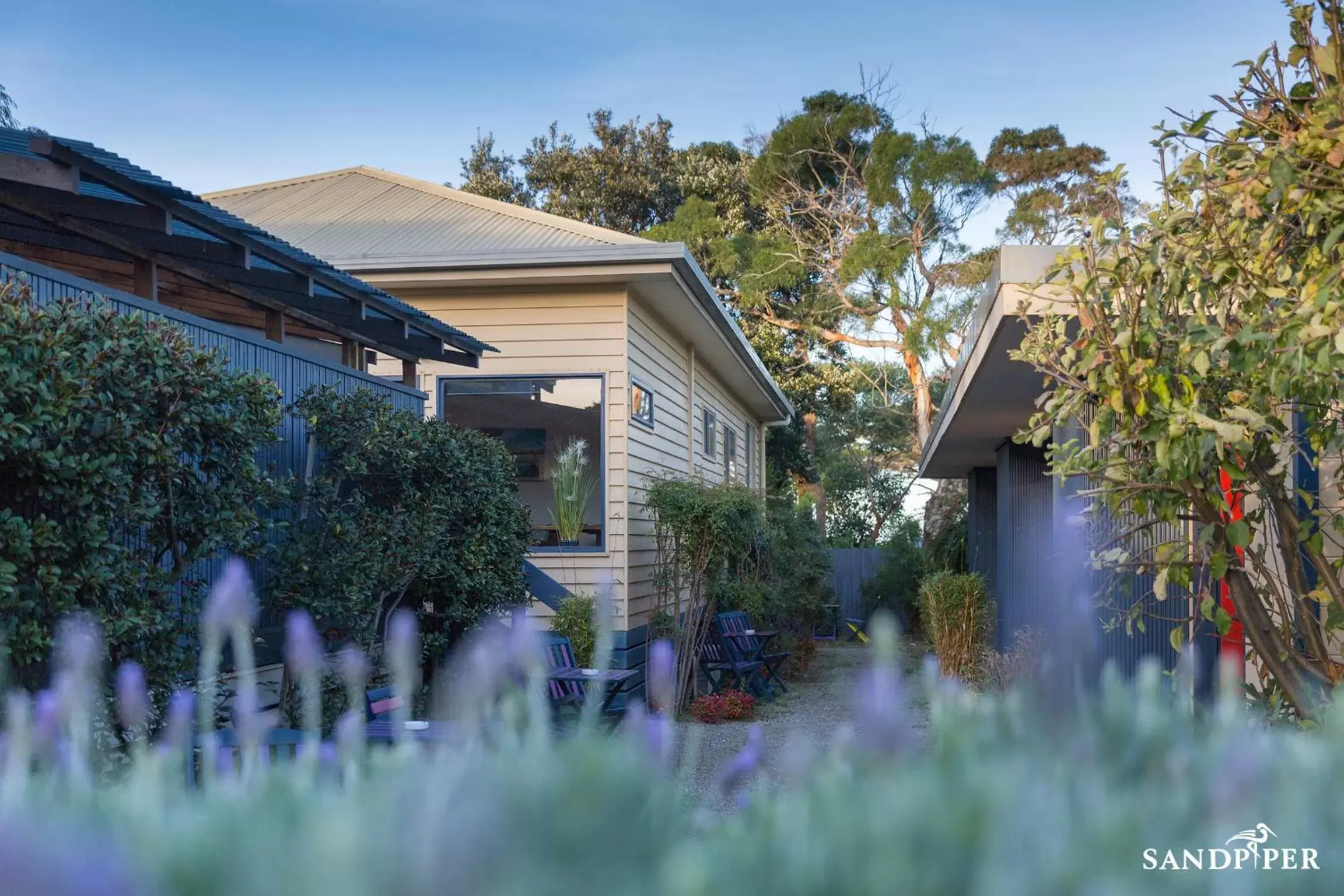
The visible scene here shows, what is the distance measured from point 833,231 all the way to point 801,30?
771 cm

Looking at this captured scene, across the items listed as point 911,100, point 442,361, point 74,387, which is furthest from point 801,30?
point 74,387

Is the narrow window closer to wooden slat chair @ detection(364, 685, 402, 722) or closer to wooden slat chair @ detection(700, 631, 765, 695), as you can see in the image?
wooden slat chair @ detection(700, 631, 765, 695)

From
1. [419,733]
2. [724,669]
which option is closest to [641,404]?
[724,669]

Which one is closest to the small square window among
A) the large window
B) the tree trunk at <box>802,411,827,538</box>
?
the large window

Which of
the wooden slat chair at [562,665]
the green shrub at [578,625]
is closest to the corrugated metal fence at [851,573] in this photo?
the green shrub at [578,625]

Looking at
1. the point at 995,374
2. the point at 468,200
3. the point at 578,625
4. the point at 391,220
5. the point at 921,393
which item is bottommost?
the point at 578,625

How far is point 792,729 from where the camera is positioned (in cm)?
122

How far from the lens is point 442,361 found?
8.88 m

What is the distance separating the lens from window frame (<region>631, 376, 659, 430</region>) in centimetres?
1029

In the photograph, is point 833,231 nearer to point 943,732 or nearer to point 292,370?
point 292,370

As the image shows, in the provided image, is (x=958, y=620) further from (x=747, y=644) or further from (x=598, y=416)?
(x=598, y=416)

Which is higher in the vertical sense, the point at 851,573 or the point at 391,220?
the point at 391,220

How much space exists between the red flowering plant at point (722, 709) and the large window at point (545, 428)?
65.0 inches

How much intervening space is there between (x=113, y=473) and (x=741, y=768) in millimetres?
3424
